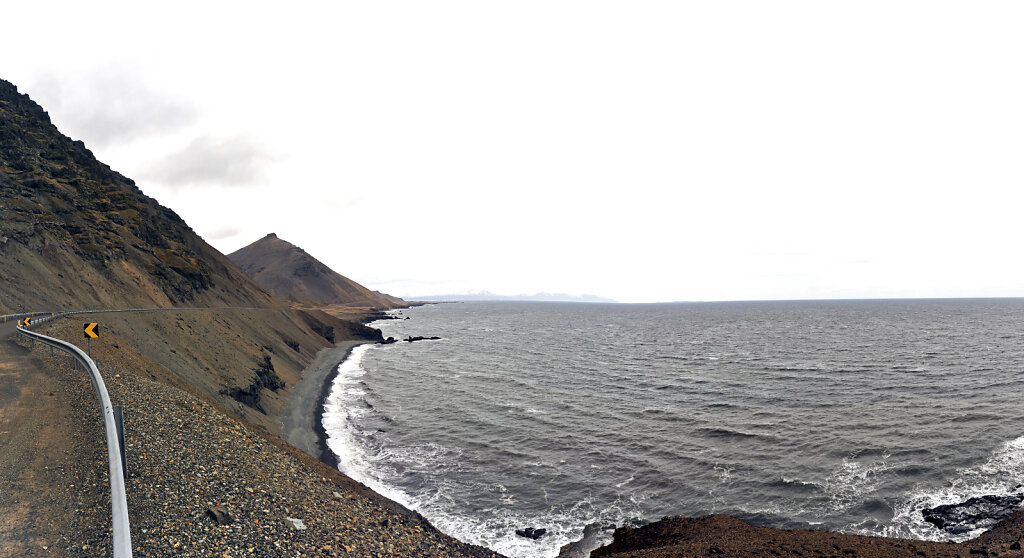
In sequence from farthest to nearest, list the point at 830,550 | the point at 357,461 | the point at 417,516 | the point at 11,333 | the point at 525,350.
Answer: the point at 525,350 → the point at 357,461 → the point at 11,333 → the point at 417,516 → the point at 830,550

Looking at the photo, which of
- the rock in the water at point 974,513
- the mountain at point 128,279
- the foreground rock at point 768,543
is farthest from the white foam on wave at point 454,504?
the rock in the water at point 974,513

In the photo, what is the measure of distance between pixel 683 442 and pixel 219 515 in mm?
26387

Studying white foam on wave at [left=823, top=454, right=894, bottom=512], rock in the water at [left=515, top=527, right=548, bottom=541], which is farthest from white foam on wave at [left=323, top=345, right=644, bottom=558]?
white foam on wave at [left=823, top=454, right=894, bottom=512]

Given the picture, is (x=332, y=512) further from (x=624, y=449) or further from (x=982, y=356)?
(x=982, y=356)

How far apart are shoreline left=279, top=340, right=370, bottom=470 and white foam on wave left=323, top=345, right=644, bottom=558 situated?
86 centimetres

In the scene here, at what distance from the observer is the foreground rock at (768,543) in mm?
14617

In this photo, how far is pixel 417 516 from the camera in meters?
19.2

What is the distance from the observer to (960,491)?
68.8 feet

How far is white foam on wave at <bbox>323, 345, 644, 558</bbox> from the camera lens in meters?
19.4

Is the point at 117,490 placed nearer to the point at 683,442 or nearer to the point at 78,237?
the point at 683,442

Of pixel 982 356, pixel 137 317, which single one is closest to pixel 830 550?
pixel 137 317

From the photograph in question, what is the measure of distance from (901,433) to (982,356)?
146 feet

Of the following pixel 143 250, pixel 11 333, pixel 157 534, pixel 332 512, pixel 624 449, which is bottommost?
pixel 624 449

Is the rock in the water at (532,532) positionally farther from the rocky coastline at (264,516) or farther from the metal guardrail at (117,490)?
the metal guardrail at (117,490)
